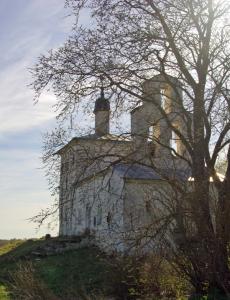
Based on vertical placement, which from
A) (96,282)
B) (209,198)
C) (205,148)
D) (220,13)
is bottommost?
(96,282)

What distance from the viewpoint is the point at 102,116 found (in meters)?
14.2

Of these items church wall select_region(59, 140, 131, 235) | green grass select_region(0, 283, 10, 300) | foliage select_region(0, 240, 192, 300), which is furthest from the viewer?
green grass select_region(0, 283, 10, 300)

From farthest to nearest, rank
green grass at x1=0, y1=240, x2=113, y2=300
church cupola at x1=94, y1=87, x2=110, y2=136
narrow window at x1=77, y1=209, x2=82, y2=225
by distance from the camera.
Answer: narrow window at x1=77, y1=209, x2=82, y2=225 → green grass at x1=0, y1=240, x2=113, y2=300 → church cupola at x1=94, y1=87, x2=110, y2=136

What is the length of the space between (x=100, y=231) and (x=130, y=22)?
60.6 feet

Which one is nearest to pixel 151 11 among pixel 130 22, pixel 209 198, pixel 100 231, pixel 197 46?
pixel 130 22

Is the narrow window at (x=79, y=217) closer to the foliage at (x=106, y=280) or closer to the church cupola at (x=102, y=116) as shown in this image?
the foliage at (x=106, y=280)

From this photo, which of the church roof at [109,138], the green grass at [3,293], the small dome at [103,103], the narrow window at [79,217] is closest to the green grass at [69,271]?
the green grass at [3,293]

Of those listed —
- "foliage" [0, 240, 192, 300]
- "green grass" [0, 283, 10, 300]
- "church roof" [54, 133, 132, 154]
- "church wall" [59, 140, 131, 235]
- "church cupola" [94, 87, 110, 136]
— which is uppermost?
"church cupola" [94, 87, 110, 136]

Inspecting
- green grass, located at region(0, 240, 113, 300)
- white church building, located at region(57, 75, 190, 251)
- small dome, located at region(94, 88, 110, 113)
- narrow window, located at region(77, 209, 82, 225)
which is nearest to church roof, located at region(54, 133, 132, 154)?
white church building, located at region(57, 75, 190, 251)

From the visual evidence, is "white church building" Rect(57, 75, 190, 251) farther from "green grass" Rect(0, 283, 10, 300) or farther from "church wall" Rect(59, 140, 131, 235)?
"green grass" Rect(0, 283, 10, 300)

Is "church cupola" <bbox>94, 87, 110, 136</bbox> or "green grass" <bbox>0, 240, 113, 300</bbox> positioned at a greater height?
"church cupola" <bbox>94, 87, 110, 136</bbox>

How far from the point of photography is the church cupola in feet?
42.7

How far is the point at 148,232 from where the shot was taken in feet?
41.1

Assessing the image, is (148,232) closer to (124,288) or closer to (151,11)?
(124,288)
